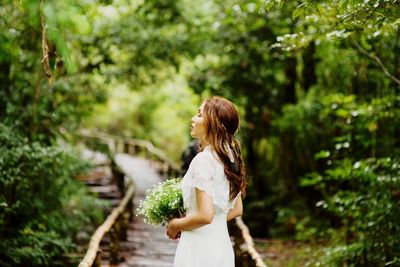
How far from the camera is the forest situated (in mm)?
6617

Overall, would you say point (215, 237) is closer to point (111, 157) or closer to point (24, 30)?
point (24, 30)

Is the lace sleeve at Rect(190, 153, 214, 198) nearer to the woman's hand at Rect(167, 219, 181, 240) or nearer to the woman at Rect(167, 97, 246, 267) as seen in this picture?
the woman at Rect(167, 97, 246, 267)

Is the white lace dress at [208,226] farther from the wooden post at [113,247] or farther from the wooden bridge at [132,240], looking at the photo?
the wooden post at [113,247]

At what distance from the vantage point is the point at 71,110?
9.67m

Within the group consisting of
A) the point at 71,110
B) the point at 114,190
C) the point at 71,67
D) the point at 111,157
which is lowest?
the point at 114,190

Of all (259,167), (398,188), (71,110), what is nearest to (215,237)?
(398,188)

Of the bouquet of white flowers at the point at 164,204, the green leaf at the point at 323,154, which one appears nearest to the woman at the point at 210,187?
the bouquet of white flowers at the point at 164,204

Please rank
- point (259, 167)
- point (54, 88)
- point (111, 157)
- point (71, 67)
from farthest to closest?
point (259, 167)
point (111, 157)
point (54, 88)
point (71, 67)

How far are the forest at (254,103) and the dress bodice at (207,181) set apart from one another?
3.05 feet

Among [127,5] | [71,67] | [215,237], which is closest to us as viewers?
[71,67]

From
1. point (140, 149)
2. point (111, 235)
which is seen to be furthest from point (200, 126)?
point (140, 149)

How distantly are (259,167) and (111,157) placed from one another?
5.47m

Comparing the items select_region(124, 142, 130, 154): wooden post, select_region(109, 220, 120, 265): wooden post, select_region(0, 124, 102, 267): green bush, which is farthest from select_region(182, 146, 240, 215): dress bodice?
select_region(124, 142, 130, 154): wooden post

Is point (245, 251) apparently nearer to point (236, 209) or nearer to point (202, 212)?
point (236, 209)
